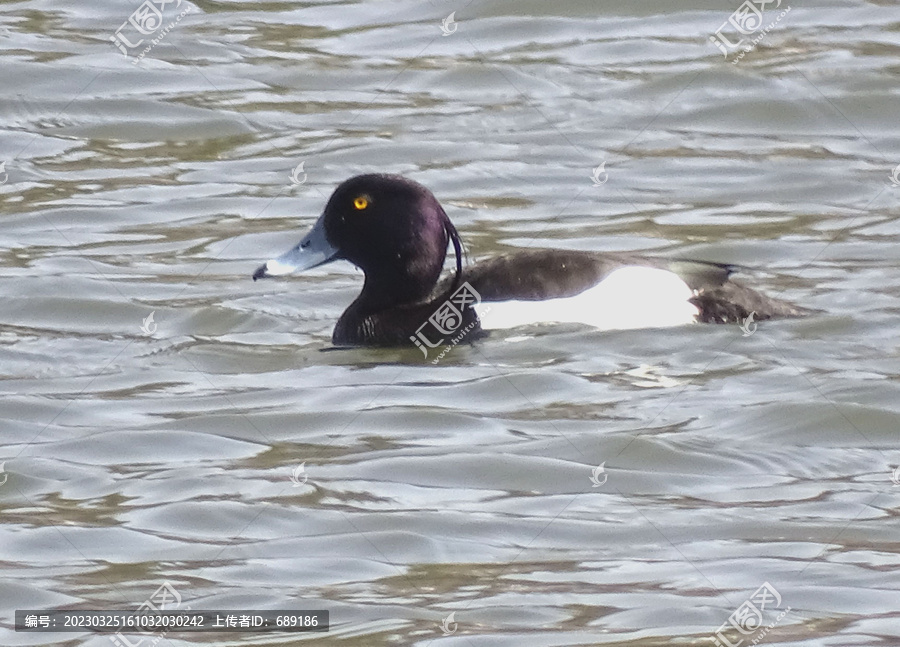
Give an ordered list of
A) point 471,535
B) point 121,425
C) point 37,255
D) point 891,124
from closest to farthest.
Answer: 1. point 471,535
2. point 121,425
3. point 37,255
4. point 891,124

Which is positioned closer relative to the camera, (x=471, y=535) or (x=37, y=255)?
(x=471, y=535)

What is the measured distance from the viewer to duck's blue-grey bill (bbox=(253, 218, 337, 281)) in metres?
9.20

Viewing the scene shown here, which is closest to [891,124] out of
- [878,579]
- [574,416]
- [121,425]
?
[574,416]

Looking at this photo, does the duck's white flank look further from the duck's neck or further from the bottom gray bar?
the bottom gray bar

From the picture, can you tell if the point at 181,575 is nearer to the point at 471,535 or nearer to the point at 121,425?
the point at 471,535

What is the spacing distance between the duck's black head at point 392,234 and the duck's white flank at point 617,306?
0.39 meters

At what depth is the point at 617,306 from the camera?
8.75 m

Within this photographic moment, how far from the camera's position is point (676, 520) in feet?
21.1

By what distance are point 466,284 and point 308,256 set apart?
0.84m

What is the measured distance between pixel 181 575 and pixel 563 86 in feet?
26.8

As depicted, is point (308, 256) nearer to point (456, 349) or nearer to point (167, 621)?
point (456, 349)

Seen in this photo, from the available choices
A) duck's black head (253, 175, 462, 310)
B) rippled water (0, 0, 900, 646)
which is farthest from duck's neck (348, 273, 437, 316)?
rippled water (0, 0, 900, 646)

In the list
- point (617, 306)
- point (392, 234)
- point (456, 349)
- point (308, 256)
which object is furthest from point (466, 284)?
point (308, 256)

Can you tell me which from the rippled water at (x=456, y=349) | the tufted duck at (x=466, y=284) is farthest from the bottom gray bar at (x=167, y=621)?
the tufted duck at (x=466, y=284)
